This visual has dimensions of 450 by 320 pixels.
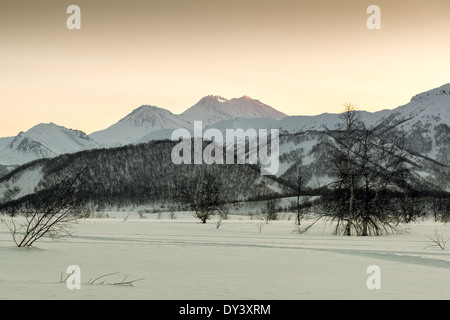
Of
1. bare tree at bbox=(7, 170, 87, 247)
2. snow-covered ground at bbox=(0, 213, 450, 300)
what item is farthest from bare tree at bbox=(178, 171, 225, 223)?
snow-covered ground at bbox=(0, 213, 450, 300)

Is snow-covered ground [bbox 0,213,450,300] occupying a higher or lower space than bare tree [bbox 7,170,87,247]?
lower

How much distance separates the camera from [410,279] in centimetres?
1354

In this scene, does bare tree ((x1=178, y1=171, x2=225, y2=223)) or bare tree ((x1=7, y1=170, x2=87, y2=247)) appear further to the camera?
bare tree ((x1=178, y1=171, x2=225, y2=223))

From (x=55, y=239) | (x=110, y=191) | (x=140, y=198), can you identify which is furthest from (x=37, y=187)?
(x=55, y=239)

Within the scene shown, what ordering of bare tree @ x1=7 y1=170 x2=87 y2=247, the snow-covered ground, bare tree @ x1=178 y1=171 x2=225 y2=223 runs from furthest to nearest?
bare tree @ x1=178 y1=171 x2=225 y2=223
bare tree @ x1=7 y1=170 x2=87 y2=247
the snow-covered ground

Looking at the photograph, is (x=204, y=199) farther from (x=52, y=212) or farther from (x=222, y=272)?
(x=222, y=272)

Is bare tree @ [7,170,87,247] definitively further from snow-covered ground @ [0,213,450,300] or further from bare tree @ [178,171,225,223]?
bare tree @ [178,171,225,223]

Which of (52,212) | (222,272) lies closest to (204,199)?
(52,212)

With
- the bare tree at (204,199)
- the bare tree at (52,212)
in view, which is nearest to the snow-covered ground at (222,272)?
the bare tree at (52,212)

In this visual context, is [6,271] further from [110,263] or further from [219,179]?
[219,179]

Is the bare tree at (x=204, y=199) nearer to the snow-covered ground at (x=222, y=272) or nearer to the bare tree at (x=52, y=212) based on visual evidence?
the bare tree at (x=52, y=212)

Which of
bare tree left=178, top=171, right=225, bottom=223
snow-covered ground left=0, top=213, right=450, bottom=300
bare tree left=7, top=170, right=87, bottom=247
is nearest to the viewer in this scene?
snow-covered ground left=0, top=213, right=450, bottom=300
